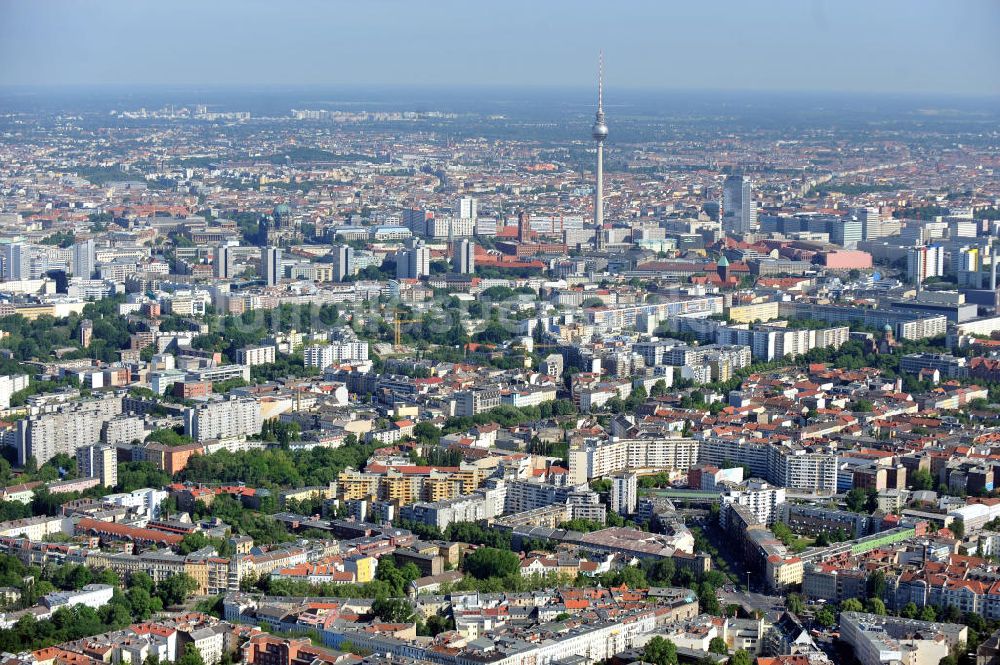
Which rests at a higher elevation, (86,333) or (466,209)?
(466,209)

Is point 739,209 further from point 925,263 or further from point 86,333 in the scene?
point 86,333

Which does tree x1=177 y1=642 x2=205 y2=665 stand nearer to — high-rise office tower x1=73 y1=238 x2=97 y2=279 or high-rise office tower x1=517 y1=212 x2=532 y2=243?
high-rise office tower x1=73 y1=238 x2=97 y2=279

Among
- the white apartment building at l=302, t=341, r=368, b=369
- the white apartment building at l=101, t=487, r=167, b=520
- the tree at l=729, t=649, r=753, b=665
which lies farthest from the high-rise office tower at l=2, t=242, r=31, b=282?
the tree at l=729, t=649, r=753, b=665

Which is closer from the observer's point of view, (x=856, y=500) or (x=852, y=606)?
(x=852, y=606)

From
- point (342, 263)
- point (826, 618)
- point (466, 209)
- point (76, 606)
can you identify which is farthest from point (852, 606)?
point (466, 209)

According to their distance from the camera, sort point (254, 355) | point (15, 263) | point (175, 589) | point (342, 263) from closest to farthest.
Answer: point (175, 589), point (254, 355), point (15, 263), point (342, 263)

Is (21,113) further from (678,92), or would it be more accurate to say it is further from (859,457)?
(678,92)

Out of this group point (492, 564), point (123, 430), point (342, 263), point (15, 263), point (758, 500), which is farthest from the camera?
point (342, 263)
